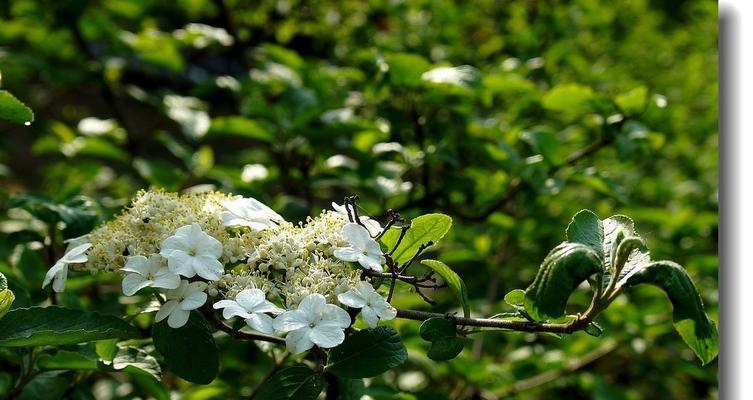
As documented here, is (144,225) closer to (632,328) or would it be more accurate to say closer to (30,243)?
(30,243)

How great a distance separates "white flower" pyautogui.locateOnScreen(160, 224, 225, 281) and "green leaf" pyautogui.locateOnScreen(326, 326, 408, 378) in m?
0.17

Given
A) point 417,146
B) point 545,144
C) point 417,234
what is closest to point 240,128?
point 417,146

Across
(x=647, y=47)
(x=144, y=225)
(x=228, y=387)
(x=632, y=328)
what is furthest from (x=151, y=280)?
(x=647, y=47)

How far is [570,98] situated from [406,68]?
0.35 m

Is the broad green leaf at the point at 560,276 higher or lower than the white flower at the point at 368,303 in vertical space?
higher

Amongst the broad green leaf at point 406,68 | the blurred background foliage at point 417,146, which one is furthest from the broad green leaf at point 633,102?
the broad green leaf at point 406,68

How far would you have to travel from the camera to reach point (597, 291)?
0.80 m

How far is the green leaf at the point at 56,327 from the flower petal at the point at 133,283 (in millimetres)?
64

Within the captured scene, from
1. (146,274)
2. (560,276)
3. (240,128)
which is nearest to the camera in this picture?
(560,276)

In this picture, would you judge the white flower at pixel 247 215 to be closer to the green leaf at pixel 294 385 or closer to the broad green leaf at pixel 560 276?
the green leaf at pixel 294 385

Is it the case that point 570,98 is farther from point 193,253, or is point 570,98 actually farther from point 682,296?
point 193,253

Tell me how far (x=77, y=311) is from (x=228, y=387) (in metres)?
0.58

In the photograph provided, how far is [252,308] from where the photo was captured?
794 millimetres

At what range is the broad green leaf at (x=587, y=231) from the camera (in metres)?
0.85
